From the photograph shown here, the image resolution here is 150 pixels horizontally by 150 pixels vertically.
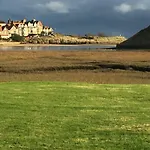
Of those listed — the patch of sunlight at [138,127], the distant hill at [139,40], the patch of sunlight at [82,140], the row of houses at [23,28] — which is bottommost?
the patch of sunlight at [82,140]

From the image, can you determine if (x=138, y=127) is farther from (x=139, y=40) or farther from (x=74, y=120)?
(x=139, y=40)

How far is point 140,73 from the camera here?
2644 cm

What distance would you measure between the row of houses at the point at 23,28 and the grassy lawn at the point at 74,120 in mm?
130088

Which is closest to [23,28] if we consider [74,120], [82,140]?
Result: [74,120]

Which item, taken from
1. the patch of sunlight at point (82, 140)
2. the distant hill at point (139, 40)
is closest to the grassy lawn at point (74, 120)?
the patch of sunlight at point (82, 140)

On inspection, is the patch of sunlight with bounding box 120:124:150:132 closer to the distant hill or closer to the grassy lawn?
the grassy lawn

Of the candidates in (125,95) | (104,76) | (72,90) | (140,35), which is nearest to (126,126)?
(125,95)

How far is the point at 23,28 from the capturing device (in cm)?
16375

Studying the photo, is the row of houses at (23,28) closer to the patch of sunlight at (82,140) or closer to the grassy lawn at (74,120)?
the grassy lawn at (74,120)

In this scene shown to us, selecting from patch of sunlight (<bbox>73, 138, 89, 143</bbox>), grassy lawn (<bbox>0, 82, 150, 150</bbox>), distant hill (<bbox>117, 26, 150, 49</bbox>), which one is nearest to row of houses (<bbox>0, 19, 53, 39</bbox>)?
distant hill (<bbox>117, 26, 150, 49</bbox>)

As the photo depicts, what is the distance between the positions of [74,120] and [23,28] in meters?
158

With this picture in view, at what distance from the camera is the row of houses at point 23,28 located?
145 meters

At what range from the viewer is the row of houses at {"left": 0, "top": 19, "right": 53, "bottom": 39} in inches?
5699

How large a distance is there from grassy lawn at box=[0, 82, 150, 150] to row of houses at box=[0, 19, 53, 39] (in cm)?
13009
